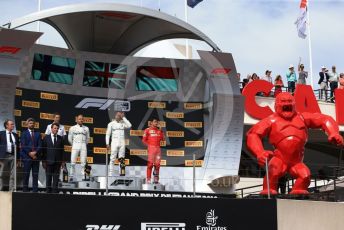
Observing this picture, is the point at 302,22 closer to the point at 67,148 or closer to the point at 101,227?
the point at 67,148

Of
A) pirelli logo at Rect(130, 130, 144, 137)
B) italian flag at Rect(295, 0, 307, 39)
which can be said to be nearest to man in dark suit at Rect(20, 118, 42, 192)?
pirelli logo at Rect(130, 130, 144, 137)

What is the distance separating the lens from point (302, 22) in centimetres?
2919

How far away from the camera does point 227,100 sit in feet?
57.6

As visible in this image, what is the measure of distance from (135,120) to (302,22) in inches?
500

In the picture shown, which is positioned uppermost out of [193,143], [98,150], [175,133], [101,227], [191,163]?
[175,133]

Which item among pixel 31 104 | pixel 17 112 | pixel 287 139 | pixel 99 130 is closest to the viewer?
pixel 287 139

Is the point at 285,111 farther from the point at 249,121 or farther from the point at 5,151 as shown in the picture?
the point at 249,121

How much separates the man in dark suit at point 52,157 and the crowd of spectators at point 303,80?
993 cm

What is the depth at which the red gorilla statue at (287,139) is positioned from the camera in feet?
48.8

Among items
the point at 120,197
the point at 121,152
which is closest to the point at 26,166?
the point at 120,197

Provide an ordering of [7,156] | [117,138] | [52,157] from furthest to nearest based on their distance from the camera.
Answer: [117,138], [52,157], [7,156]

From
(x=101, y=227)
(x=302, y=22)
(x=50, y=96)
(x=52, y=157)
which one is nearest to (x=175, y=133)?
(x=50, y=96)

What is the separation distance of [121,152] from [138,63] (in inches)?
125

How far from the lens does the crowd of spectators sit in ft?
75.9
